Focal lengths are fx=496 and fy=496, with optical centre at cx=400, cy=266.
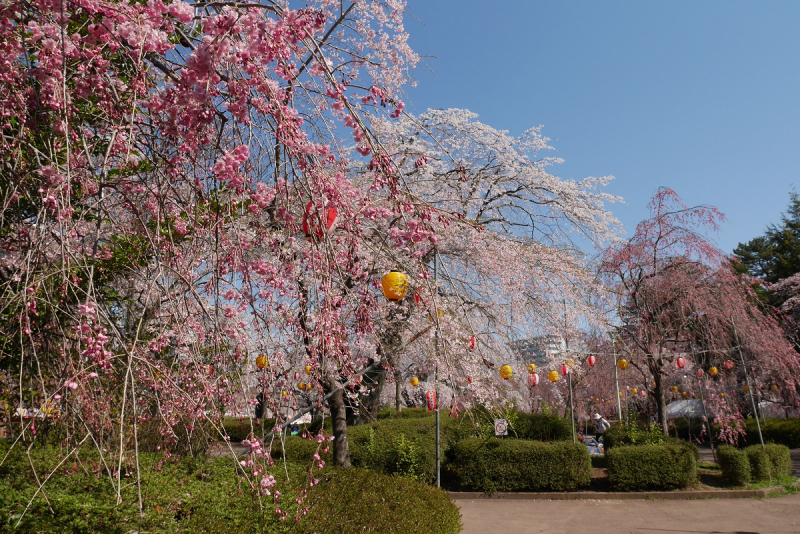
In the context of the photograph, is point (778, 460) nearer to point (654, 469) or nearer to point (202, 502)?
point (654, 469)

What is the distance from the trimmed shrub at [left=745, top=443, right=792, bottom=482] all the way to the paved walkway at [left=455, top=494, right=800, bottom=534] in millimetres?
700

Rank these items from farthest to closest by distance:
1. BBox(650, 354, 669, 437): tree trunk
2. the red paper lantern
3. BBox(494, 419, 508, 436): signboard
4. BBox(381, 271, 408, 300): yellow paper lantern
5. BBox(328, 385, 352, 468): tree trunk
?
BBox(650, 354, 669, 437): tree trunk
BBox(494, 419, 508, 436): signboard
BBox(328, 385, 352, 468): tree trunk
BBox(381, 271, 408, 300): yellow paper lantern
the red paper lantern

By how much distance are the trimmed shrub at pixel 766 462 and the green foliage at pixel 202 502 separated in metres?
8.18

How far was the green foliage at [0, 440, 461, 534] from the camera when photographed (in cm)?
280

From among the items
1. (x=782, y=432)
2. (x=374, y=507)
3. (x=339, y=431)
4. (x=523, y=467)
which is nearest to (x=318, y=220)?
(x=374, y=507)

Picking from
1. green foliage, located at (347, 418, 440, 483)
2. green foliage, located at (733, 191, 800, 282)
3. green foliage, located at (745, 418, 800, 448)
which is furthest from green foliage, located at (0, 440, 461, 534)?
green foliage, located at (733, 191, 800, 282)

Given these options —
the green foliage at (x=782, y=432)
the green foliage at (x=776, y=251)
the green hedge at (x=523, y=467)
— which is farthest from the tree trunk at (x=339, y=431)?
the green foliage at (x=776, y=251)

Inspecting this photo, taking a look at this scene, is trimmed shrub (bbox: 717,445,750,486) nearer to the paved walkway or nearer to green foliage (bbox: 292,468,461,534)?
the paved walkway

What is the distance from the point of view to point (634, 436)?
11.4 meters

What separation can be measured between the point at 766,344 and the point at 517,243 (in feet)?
20.2

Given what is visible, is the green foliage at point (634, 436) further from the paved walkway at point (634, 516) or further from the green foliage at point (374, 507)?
the green foliage at point (374, 507)

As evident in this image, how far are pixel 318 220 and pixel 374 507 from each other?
275cm

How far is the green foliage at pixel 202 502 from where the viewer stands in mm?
2799

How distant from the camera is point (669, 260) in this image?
10984 mm
